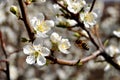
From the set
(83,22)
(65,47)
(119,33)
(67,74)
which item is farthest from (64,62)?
(67,74)

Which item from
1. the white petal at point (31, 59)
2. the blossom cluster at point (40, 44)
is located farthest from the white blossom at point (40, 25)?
the white petal at point (31, 59)

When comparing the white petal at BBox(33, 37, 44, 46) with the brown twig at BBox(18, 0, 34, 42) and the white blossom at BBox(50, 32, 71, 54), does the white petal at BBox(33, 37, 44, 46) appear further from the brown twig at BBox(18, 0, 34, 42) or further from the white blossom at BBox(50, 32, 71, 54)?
the white blossom at BBox(50, 32, 71, 54)

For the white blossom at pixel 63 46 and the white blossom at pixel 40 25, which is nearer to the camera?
the white blossom at pixel 40 25

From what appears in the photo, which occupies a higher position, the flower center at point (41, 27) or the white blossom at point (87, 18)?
the flower center at point (41, 27)

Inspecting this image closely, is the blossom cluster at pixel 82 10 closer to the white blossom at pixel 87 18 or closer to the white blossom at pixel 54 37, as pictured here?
the white blossom at pixel 87 18

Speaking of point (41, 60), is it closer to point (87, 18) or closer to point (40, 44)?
point (40, 44)

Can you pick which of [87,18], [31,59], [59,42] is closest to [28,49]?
[31,59]
